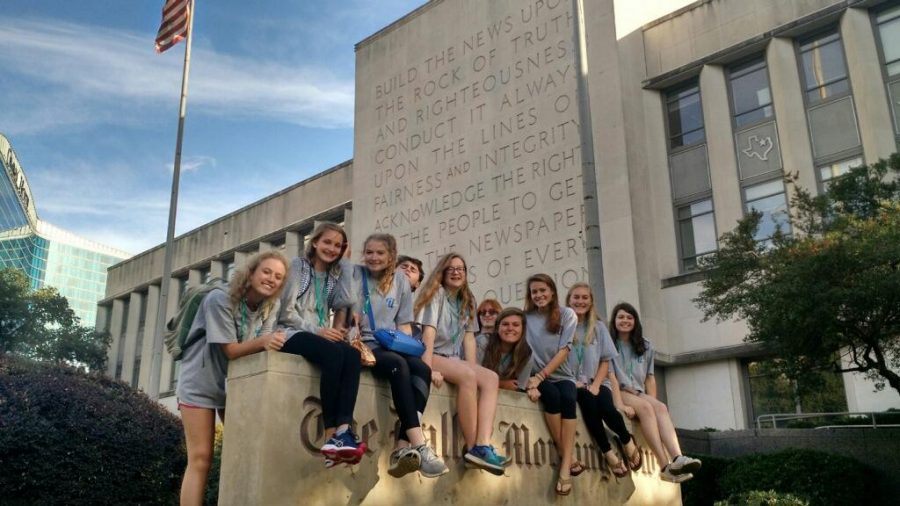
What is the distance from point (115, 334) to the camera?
47.4 metres

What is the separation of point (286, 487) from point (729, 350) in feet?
63.8

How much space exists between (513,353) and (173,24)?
17072mm

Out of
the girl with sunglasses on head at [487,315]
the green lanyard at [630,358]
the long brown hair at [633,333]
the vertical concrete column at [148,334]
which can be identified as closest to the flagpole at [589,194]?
the long brown hair at [633,333]

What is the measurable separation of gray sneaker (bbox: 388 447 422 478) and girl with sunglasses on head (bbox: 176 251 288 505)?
3.55 ft

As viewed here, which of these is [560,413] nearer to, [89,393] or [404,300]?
[404,300]

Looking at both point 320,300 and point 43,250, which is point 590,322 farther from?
point 43,250

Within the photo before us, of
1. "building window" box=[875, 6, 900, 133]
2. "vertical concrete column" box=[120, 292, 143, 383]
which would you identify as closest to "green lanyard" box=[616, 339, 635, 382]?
"building window" box=[875, 6, 900, 133]

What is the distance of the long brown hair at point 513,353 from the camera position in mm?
7551

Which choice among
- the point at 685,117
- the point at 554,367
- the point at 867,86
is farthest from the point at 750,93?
the point at 554,367

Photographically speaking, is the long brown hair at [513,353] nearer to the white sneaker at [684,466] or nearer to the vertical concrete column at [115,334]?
the white sneaker at [684,466]

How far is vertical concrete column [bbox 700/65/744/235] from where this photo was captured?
932 inches

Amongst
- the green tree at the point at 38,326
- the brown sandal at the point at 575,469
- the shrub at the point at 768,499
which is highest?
the green tree at the point at 38,326

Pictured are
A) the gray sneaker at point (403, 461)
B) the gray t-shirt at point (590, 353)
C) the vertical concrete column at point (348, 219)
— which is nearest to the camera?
the gray sneaker at point (403, 461)

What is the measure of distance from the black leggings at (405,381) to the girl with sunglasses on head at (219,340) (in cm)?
81
